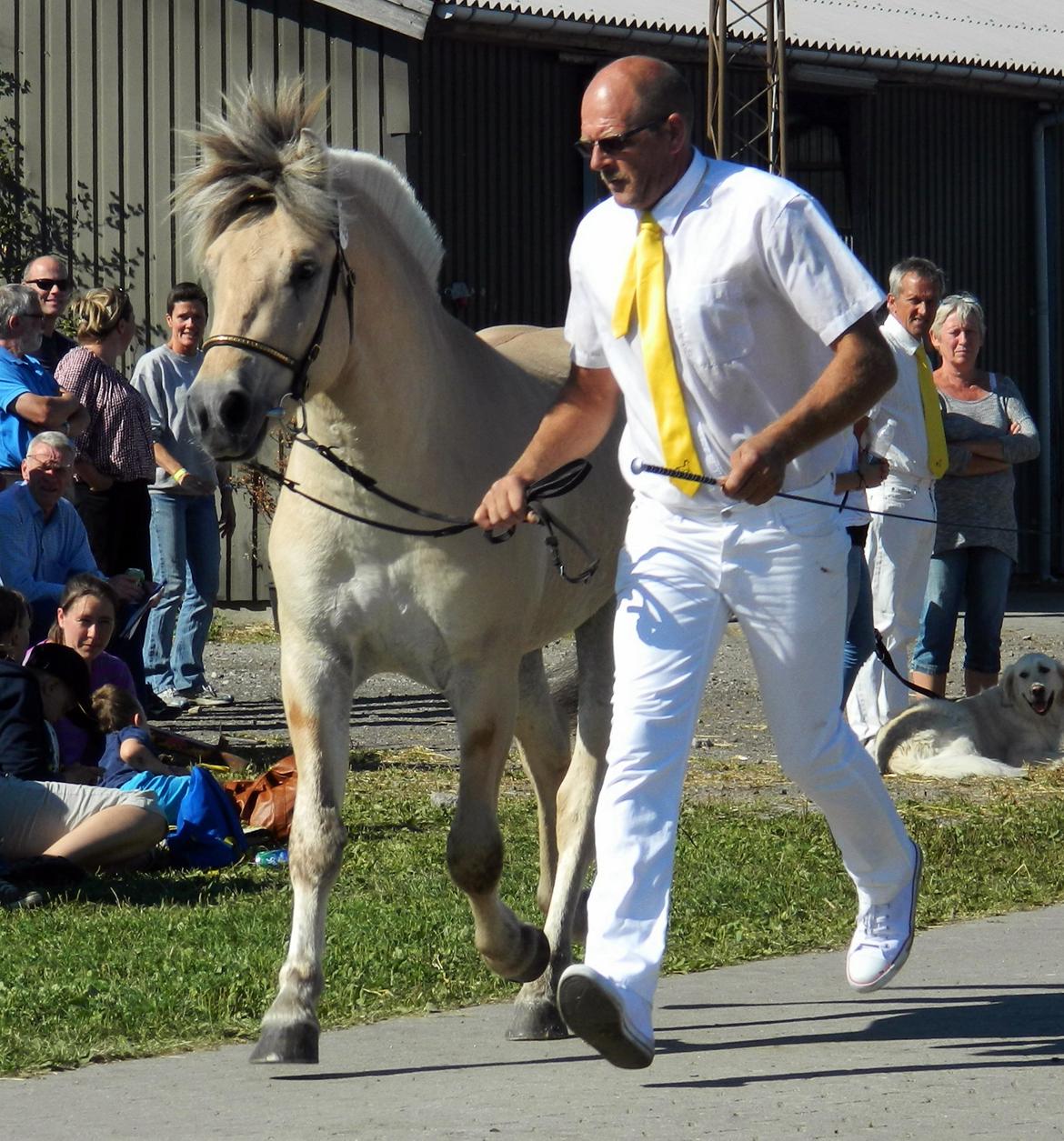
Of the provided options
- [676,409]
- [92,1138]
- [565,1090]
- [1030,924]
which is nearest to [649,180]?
[676,409]

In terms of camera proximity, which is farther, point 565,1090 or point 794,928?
point 794,928

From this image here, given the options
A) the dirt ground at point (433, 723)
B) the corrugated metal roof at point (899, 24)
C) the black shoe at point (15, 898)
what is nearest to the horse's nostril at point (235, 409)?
the black shoe at point (15, 898)

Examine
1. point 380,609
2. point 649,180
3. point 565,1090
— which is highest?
point 649,180

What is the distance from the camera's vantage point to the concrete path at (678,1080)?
14.0 feet

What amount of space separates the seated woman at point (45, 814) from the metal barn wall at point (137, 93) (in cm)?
1012

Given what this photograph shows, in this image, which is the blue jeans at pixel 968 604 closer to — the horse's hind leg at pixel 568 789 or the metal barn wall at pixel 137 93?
the horse's hind leg at pixel 568 789

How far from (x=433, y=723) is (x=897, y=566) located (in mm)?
2972

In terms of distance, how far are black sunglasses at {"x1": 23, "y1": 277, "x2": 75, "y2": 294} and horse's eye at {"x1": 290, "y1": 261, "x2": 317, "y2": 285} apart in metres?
5.77


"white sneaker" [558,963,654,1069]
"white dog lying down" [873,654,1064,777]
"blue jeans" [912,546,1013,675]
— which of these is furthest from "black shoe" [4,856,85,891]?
"blue jeans" [912,546,1013,675]

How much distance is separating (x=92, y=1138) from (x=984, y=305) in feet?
68.1

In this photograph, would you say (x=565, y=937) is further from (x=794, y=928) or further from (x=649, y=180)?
(x=649, y=180)

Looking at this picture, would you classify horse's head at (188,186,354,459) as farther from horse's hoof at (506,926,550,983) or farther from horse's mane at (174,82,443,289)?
horse's hoof at (506,926,550,983)

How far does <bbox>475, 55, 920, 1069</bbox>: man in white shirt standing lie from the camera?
4.55 metres

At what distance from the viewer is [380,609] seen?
520 cm
